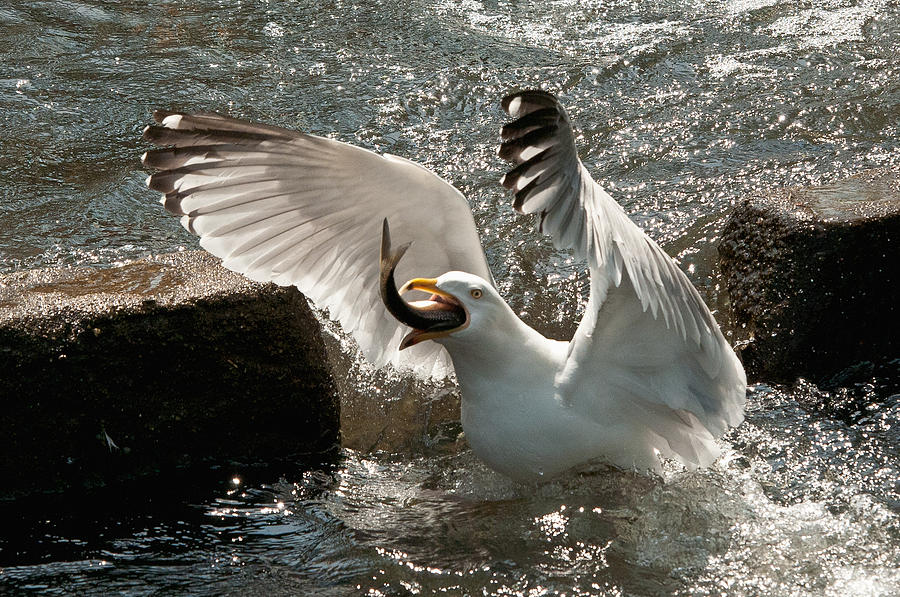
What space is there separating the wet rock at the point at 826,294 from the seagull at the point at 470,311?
1.99 feet

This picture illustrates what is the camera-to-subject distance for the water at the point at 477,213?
3.11 m

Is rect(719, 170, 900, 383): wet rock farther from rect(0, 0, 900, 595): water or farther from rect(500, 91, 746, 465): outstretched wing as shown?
rect(500, 91, 746, 465): outstretched wing

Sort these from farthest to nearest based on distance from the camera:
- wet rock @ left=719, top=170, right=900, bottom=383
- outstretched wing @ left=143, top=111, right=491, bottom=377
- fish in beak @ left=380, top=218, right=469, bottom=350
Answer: wet rock @ left=719, top=170, right=900, bottom=383 < outstretched wing @ left=143, top=111, right=491, bottom=377 < fish in beak @ left=380, top=218, right=469, bottom=350

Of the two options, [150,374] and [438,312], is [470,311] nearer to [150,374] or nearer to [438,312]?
[438,312]

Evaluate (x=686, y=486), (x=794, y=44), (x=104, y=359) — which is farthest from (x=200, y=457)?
(x=794, y=44)

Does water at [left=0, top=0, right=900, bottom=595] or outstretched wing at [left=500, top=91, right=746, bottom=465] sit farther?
water at [left=0, top=0, right=900, bottom=595]

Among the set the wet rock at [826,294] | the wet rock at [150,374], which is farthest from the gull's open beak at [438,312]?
the wet rock at [826,294]

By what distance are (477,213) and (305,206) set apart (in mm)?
1861

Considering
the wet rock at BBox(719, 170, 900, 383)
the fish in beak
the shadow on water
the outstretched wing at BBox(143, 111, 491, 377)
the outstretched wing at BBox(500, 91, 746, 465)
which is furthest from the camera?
the wet rock at BBox(719, 170, 900, 383)

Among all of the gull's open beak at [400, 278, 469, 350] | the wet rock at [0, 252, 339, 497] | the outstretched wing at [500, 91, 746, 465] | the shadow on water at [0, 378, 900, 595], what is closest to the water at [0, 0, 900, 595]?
the shadow on water at [0, 378, 900, 595]

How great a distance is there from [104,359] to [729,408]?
1.94 meters

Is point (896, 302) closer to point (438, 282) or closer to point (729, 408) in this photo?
point (729, 408)

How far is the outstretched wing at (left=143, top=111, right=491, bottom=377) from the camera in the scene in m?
3.37

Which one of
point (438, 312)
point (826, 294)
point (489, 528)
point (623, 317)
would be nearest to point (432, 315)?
point (438, 312)
